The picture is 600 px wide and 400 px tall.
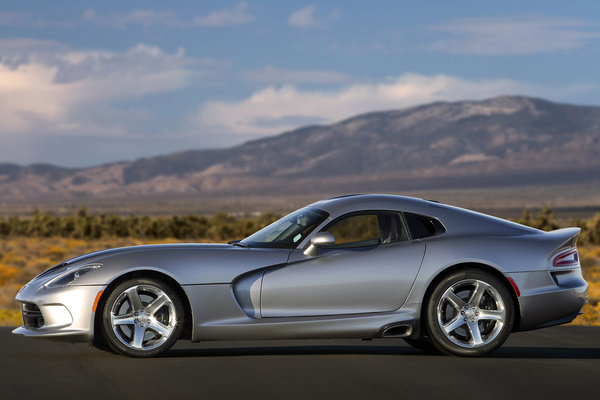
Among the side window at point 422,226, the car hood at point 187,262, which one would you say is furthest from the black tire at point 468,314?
the car hood at point 187,262

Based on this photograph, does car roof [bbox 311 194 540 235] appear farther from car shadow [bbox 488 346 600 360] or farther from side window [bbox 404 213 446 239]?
car shadow [bbox 488 346 600 360]

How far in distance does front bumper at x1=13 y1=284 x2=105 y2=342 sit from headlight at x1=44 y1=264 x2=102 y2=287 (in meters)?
0.06

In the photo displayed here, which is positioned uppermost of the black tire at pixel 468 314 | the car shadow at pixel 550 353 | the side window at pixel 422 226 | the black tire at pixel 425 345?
the side window at pixel 422 226

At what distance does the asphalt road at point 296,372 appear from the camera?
7.51m

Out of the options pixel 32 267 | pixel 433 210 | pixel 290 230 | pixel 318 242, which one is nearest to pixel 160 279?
pixel 290 230

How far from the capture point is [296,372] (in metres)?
8.48

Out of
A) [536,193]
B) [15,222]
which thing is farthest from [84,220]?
[536,193]

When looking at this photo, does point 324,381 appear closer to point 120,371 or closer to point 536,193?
point 120,371

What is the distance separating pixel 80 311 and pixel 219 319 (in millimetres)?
1191

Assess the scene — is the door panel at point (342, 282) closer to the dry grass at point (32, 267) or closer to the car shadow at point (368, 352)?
the car shadow at point (368, 352)

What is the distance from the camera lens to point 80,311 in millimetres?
8945

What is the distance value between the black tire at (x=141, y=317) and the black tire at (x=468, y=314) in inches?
89.7

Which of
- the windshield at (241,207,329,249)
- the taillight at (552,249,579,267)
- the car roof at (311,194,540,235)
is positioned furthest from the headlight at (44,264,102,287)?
the taillight at (552,249,579,267)

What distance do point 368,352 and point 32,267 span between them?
72.8ft
